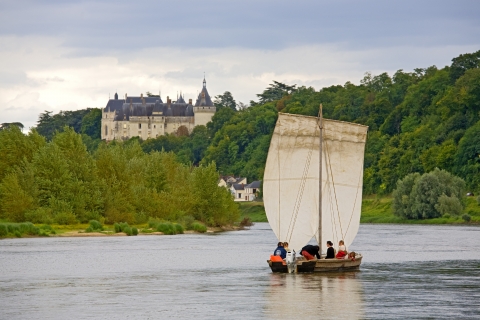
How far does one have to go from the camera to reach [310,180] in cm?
→ 5441

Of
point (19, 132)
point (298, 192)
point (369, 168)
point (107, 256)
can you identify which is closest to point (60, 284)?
point (298, 192)

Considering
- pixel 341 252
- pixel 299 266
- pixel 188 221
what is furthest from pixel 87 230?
pixel 299 266

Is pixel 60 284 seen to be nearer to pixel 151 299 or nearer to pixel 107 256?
pixel 151 299

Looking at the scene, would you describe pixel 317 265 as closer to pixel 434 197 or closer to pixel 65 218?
pixel 65 218

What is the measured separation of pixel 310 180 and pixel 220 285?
8886 millimetres

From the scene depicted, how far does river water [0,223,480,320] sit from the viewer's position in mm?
38781

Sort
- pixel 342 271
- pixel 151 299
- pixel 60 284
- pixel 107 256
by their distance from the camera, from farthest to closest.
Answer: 1. pixel 107 256
2. pixel 342 271
3. pixel 60 284
4. pixel 151 299

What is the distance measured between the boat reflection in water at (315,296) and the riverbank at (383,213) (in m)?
87.5

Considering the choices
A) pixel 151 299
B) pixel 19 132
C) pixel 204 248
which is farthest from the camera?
→ pixel 19 132

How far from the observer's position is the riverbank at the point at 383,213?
13810 cm

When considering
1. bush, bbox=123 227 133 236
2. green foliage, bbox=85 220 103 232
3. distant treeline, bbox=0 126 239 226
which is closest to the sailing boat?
distant treeline, bbox=0 126 239 226

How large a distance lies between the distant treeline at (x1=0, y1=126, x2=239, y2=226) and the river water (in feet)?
76.2

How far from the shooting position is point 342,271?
5331cm

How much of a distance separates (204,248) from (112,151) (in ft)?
126
